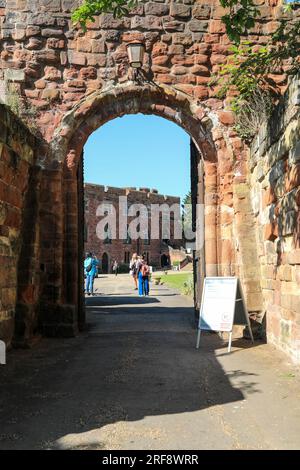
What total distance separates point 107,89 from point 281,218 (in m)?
4.19

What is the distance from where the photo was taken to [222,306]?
23.5 feet

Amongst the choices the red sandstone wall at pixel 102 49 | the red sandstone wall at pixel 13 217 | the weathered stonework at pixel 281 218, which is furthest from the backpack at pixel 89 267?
the weathered stonework at pixel 281 218

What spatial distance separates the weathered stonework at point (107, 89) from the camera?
870 cm

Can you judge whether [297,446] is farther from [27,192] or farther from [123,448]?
[27,192]

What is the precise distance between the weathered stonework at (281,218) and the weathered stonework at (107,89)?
1.09 meters

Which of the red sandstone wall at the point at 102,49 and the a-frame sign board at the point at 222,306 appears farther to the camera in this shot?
the red sandstone wall at the point at 102,49

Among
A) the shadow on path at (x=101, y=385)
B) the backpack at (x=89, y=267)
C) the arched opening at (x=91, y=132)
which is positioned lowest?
the shadow on path at (x=101, y=385)

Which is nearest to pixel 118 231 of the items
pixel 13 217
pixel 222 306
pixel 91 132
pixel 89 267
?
pixel 89 267

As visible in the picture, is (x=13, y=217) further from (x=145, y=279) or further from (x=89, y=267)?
(x=145, y=279)

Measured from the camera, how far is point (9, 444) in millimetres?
3307

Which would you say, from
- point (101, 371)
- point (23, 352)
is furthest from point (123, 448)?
point (23, 352)

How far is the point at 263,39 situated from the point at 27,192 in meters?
4.90

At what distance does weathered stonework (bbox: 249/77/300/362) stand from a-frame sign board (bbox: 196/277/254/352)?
399 mm

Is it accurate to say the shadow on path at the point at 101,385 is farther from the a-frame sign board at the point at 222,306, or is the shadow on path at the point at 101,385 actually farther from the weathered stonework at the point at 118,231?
the weathered stonework at the point at 118,231
